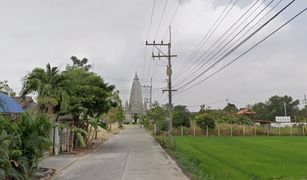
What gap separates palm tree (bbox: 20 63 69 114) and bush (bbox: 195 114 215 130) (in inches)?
1431

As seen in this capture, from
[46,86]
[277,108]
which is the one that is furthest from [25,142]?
[277,108]

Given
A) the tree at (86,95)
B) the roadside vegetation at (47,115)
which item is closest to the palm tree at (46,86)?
the roadside vegetation at (47,115)

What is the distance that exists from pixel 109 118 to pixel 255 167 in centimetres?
5132

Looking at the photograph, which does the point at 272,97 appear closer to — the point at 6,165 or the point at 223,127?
the point at 223,127

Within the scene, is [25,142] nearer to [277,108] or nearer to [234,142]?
[234,142]

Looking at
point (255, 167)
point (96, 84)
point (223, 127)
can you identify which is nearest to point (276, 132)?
point (223, 127)

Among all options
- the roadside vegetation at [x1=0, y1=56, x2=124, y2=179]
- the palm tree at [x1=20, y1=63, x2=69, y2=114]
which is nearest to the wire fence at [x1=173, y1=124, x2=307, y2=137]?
the roadside vegetation at [x1=0, y1=56, x2=124, y2=179]

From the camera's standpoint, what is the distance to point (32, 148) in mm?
14477

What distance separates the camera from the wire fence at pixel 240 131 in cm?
6006

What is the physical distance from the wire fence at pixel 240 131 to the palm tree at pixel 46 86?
3662cm

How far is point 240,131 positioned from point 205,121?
17.9 ft

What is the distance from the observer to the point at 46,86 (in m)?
22.6

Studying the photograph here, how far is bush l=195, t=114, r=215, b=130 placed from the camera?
59.0 m

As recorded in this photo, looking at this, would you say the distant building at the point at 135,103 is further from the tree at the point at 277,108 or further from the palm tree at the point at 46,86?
the palm tree at the point at 46,86
